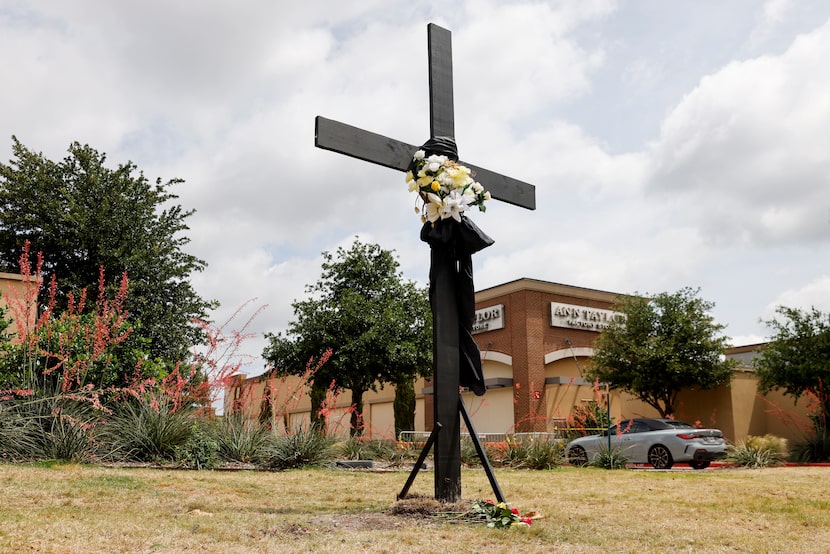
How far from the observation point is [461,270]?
6.31 meters

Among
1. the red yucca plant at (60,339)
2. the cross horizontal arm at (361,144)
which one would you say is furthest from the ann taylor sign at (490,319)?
the cross horizontal arm at (361,144)

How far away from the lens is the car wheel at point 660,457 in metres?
17.2

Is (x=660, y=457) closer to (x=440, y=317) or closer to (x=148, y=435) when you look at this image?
(x=148, y=435)

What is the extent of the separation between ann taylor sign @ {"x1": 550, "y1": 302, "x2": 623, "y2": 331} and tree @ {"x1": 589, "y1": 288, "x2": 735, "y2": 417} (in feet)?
11.9

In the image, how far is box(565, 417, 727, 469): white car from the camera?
666 inches

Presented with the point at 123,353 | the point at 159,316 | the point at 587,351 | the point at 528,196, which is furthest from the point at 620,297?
the point at 528,196

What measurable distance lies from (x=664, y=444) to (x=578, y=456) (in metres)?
2.34

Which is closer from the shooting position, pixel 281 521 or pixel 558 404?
pixel 281 521

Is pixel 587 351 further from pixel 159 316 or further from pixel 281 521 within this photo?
pixel 281 521

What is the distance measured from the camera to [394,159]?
632 cm

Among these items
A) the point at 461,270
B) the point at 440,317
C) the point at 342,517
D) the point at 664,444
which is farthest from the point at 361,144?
the point at 664,444

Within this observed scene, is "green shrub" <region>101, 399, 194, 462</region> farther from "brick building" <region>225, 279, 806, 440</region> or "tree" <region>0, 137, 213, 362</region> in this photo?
"brick building" <region>225, 279, 806, 440</region>

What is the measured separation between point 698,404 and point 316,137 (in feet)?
87.0

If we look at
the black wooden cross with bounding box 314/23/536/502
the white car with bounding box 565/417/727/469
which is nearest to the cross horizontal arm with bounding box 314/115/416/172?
the black wooden cross with bounding box 314/23/536/502
